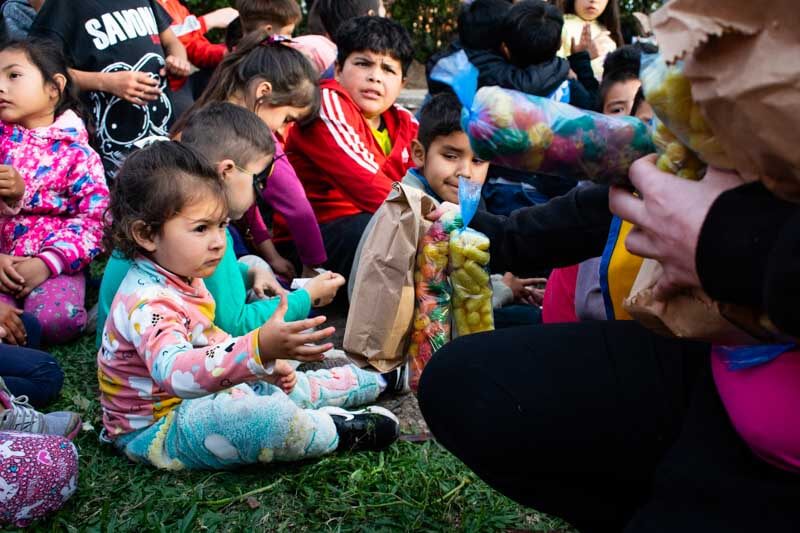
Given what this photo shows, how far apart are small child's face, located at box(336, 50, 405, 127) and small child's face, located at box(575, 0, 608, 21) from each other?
2116mm

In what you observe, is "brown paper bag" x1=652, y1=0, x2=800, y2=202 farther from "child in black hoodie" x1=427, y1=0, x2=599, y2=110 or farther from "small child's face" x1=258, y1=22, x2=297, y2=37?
"small child's face" x1=258, y1=22, x2=297, y2=37

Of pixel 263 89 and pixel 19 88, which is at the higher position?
pixel 19 88

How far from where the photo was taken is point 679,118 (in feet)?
4.09

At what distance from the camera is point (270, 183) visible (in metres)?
3.61

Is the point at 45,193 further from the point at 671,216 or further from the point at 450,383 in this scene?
the point at 671,216

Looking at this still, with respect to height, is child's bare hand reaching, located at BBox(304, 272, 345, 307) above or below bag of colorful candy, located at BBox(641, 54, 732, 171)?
below

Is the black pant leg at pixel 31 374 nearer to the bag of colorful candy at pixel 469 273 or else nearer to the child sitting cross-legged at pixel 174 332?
the child sitting cross-legged at pixel 174 332

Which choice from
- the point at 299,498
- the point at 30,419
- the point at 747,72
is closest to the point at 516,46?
the point at 299,498

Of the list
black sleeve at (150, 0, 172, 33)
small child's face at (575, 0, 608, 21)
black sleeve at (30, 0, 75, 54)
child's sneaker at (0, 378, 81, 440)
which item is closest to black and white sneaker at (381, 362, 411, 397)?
child's sneaker at (0, 378, 81, 440)

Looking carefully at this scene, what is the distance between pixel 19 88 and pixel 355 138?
4.77ft

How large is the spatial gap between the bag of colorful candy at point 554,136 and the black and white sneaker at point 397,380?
1.52 metres

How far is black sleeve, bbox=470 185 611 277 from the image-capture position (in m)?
1.77

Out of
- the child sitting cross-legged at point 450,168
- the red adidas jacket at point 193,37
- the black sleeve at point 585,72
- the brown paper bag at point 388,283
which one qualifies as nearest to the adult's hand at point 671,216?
the brown paper bag at point 388,283

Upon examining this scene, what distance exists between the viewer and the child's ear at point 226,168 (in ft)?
9.45
